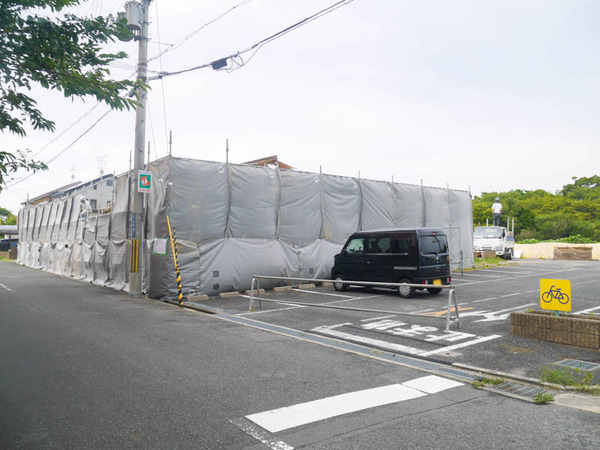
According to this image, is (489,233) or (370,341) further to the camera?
(489,233)

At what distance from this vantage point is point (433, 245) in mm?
12188

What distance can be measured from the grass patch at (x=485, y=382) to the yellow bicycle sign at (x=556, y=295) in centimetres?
253

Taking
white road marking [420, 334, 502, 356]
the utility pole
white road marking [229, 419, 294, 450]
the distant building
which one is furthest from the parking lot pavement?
the distant building

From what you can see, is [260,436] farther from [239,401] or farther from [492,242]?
[492,242]

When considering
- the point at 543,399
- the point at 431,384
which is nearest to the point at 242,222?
the point at 431,384

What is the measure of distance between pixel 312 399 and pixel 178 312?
670 cm

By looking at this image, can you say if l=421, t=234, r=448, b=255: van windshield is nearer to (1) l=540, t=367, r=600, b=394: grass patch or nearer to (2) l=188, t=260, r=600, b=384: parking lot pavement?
(2) l=188, t=260, r=600, b=384: parking lot pavement

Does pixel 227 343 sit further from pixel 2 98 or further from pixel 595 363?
pixel 595 363

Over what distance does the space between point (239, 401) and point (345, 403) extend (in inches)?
41.4

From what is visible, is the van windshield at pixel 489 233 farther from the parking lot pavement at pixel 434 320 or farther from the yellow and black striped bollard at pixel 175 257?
the yellow and black striped bollard at pixel 175 257

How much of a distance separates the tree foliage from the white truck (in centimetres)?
2628

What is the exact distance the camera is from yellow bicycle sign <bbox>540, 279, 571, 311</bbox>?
21.9 feet

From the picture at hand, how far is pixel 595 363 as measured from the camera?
5.64 m

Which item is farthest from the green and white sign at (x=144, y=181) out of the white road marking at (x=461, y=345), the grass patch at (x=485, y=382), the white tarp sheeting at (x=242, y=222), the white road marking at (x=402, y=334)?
the grass patch at (x=485, y=382)
